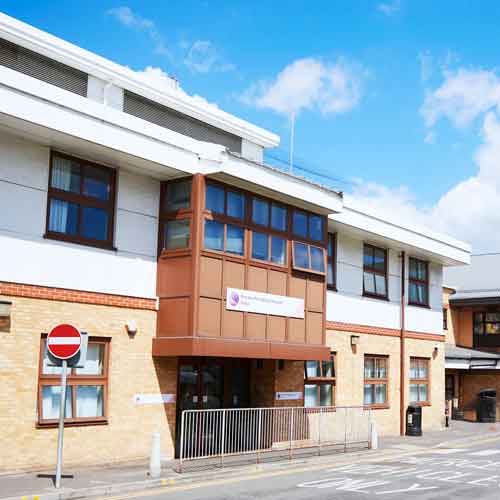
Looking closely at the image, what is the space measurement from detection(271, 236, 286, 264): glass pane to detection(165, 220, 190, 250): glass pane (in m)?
2.50

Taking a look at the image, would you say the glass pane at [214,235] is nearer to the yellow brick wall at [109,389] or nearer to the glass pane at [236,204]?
the glass pane at [236,204]

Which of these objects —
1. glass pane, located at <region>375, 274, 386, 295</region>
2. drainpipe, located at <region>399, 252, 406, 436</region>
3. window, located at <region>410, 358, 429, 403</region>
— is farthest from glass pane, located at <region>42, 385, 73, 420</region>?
window, located at <region>410, 358, 429, 403</region>

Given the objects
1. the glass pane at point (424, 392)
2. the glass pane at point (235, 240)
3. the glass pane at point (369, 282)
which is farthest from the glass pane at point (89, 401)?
the glass pane at point (424, 392)

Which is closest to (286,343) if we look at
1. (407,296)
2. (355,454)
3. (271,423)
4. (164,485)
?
(271,423)

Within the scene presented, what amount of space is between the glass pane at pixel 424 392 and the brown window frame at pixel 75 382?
1386 cm

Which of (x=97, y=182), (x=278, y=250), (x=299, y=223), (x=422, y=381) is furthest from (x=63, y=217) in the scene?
(x=422, y=381)

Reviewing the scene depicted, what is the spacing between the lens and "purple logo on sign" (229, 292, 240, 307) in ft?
55.2

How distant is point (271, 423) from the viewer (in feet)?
56.4

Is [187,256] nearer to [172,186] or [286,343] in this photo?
[172,186]

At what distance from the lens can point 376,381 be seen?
2397cm

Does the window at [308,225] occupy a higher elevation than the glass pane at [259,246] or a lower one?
higher

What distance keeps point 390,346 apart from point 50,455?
521 inches

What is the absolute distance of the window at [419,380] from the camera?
25922mm

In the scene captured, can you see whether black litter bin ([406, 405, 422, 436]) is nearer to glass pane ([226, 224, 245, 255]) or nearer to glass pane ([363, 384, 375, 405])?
glass pane ([363, 384, 375, 405])
